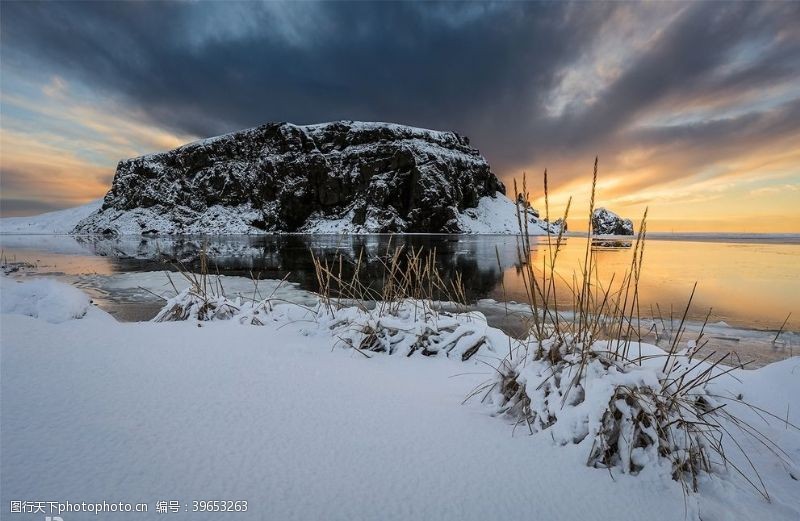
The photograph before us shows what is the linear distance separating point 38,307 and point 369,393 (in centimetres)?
420

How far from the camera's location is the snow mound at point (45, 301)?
13.1ft

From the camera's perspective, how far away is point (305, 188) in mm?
128500

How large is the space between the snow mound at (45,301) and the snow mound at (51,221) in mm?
184794

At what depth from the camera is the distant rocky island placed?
389 feet

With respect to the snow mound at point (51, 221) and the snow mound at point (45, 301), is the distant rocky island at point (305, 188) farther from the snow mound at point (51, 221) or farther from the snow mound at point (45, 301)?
the snow mound at point (45, 301)

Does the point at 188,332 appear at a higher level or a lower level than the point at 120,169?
lower

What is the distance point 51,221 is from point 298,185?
5047 inches

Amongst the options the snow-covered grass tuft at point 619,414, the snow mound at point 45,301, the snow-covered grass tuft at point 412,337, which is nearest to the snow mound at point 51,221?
the snow mound at point 45,301

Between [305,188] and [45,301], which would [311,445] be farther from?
[305,188]

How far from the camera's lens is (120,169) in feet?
446

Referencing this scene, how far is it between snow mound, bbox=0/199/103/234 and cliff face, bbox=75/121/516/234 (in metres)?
39.7

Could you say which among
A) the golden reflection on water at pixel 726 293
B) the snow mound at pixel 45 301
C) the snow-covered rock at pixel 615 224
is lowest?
the golden reflection on water at pixel 726 293

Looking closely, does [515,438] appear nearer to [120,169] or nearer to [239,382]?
[239,382]

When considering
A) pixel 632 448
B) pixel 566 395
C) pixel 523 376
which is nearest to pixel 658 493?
pixel 632 448
